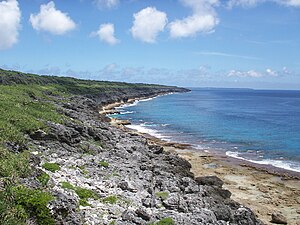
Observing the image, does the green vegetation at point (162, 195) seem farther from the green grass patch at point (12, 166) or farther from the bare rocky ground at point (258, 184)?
the bare rocky ground at point (258, 184)

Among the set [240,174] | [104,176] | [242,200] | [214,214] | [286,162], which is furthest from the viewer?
[286,162]

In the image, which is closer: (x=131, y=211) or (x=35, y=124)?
(x=131, y=211)

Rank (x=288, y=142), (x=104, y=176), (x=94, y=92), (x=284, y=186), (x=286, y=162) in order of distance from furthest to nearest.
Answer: (x=94, y=92)
(x=288, y=142)
(x=286, y=162)
(x=284, y=186)
(x=104, y=176)

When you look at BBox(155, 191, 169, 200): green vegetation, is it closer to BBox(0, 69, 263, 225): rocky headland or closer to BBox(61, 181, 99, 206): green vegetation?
BBox(0, 69, 263, 225): rocky headland

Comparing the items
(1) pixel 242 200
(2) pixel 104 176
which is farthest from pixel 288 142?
(2) pixel 104 176

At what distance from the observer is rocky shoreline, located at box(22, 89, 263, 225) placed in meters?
21.7

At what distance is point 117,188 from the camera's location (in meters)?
27.6

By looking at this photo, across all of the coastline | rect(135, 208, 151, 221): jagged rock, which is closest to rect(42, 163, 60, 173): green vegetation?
rect(135, 208, 151, 221): jagged rock

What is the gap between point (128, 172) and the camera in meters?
32.8

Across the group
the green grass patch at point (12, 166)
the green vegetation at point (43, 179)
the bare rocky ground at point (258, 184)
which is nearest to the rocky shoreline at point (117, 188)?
the green vegetation at point (43, 179)

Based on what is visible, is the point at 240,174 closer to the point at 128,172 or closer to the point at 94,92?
the point at 128,172

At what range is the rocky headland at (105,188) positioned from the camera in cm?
2033

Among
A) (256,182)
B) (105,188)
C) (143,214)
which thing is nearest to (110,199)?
(105,188)

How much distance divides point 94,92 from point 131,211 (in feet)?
451
